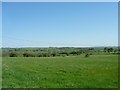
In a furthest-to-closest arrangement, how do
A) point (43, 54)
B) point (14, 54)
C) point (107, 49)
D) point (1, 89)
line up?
point (107, 49), point (43, 54), point (14, 54), point (1, 89)

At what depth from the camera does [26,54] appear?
203 ft

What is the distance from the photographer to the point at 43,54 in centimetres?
6688

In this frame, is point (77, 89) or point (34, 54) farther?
point (34, 54)

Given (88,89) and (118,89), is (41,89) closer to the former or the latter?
(88,89)

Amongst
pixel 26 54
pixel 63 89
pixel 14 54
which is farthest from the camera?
pixel 26 54

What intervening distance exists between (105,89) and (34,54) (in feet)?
171

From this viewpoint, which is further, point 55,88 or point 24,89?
point 55,88

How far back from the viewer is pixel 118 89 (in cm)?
1346

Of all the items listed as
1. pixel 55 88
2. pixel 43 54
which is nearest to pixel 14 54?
pixel 43 54

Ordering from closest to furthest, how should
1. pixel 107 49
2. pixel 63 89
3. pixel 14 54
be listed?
pixel 63 89, pixel 14 54, pixel 107 49

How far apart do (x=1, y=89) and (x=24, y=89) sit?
0.99m

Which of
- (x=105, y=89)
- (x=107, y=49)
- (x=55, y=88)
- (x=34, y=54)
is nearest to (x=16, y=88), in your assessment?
(x=55, y=88)

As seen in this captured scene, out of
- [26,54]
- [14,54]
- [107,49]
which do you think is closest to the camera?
[14,54]

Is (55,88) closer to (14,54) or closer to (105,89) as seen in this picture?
(105,89)
